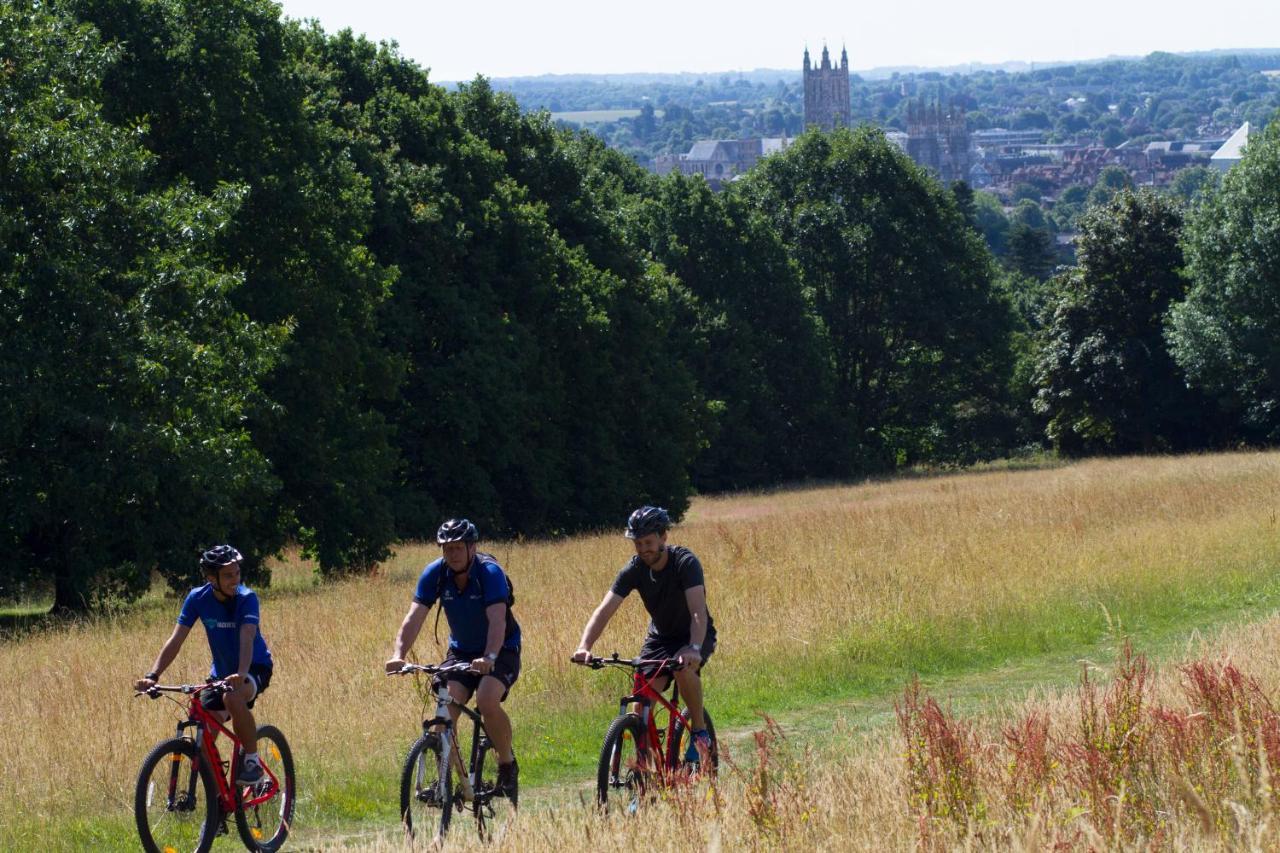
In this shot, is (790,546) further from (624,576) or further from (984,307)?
(984,307)

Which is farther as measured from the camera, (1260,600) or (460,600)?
(1260,600)

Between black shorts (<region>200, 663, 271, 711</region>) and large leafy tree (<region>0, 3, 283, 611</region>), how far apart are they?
11.9 meters

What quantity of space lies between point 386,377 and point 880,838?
2270 centimetres

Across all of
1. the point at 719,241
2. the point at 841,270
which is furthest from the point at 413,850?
the point at 841,270

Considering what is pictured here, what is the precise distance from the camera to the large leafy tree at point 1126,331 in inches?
2160

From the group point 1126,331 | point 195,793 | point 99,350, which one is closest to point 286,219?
point 99,350

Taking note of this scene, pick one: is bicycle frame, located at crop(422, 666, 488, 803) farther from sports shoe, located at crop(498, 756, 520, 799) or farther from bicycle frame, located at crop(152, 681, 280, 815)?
bicycle frame, located at crop(152, 681, 280, 815)

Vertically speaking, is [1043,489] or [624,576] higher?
[624,576]

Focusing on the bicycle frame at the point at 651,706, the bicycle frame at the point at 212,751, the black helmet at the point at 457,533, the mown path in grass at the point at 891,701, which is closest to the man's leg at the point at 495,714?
the mown path in grass at the point at 891,701

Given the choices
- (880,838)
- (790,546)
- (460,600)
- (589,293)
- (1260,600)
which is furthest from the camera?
(589,293)

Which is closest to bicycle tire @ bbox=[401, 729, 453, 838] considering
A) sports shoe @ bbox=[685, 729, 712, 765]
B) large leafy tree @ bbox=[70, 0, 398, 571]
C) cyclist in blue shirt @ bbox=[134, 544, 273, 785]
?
cyclist in blue shirt @ bbox=[134, 544, 273, 785]

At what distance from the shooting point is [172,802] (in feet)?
28.0

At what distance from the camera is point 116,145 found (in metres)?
21.5

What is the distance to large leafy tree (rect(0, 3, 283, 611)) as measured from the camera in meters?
20.3
